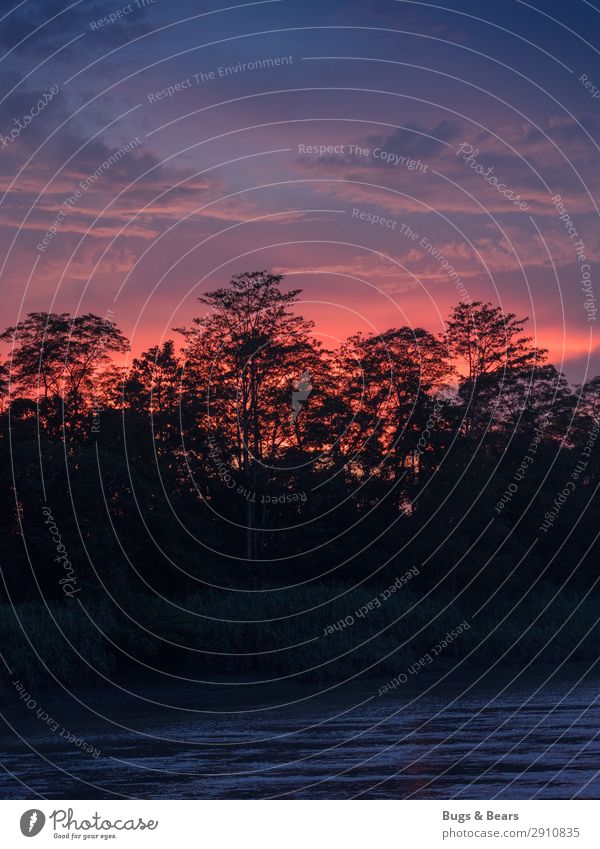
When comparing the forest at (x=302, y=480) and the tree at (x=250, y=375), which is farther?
the tree at (x=250, y=375)

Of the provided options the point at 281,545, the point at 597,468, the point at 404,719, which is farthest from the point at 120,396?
the point at 404,719

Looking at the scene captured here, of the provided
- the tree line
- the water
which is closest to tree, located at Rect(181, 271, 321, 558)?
the tree line

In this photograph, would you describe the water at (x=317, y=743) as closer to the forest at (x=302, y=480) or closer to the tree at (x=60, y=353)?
the forest at (x=302, y=480)

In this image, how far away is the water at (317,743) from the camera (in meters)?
23.8

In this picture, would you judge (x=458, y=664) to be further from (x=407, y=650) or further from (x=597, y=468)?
(x=597, y=468)

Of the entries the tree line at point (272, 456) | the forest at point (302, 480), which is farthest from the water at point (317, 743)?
the tree line at point (272, 456)

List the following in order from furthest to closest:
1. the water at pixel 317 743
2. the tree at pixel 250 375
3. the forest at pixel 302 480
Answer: the tree at pixel 250 375 < the forest at pixel 302 480 < the water at pixel 317 743

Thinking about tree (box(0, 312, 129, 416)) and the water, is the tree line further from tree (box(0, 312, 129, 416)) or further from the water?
the water

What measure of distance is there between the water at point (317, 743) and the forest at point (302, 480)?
27.3ft

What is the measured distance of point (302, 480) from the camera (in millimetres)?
65625

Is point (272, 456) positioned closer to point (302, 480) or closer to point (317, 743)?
point (302, 480)

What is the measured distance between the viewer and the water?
78.2 ft

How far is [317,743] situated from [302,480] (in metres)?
36.0

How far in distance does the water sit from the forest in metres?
8.31
